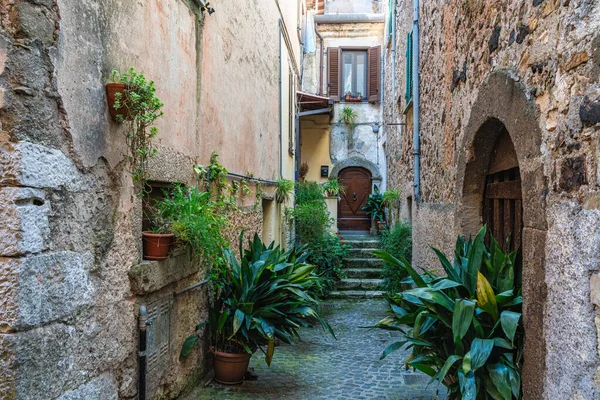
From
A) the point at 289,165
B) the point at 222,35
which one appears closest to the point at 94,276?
the point at 222,35

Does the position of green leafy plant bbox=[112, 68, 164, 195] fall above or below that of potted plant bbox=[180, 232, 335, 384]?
above

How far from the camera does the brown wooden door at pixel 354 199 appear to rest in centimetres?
1356

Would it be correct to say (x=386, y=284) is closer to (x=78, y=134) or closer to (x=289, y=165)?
(x=289, y=165)

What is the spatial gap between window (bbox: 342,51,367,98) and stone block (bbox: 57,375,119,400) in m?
12.1

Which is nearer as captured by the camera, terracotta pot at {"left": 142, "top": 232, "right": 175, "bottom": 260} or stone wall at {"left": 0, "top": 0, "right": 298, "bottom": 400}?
stone wall at {"left": 0, "top": 0, "right": 298, "bottom": 400}

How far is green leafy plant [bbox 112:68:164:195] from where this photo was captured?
255cm

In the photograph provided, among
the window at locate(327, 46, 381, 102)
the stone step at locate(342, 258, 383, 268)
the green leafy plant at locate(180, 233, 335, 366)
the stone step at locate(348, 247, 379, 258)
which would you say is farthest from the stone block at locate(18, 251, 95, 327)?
the window at locate(327, 46, 381, 102)

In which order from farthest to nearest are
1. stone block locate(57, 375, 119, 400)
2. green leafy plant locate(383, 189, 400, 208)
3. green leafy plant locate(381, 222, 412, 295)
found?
1. green leafy plant locate(383, 189, 400, 208)
2. green leafy plant locate(381, 222, 412, 295)
3. stone block locate(57, 375, 119, 400)

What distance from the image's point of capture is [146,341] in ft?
9.64

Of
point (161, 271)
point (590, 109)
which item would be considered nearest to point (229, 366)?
point (161, 271)

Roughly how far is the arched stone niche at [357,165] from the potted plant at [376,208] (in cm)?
51

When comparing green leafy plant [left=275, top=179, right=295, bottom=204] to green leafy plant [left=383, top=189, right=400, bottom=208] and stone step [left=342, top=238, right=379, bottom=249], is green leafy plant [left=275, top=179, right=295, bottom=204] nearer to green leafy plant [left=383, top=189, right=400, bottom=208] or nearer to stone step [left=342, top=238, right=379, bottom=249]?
green leafy plant [left=383, top=189, right=400, bottom=208]

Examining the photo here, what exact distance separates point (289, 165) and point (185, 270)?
20.9 feet

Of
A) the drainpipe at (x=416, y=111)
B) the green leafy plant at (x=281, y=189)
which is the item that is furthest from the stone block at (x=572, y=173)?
the green leafy plant at (x=281, y=189)
